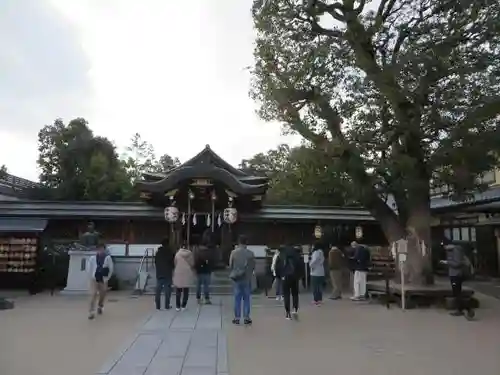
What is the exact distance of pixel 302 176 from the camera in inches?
626

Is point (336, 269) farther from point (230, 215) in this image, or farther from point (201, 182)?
point (201, 182)

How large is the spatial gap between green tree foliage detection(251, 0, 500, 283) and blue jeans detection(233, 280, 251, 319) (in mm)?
5054

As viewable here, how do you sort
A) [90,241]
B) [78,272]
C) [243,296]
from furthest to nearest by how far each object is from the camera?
1. [90,241]
2. [78,272]
3. [243,296]

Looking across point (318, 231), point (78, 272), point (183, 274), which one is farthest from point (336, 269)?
point (78, 272)

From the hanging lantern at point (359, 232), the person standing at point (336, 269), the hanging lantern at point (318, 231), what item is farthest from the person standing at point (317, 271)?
the hanging lantern at point (359, 232)

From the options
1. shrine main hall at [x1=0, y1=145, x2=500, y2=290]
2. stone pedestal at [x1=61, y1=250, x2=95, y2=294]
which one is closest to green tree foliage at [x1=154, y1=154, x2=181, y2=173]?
shrine main hall at [x1=0, y1=145, x2=500, y2=290]

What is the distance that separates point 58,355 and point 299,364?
3.48 m

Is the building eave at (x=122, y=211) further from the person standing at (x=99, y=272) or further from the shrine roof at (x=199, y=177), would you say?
the person standing at (x=99, y=272)

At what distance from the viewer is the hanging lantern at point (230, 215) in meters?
19.3

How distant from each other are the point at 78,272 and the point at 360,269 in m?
9.32

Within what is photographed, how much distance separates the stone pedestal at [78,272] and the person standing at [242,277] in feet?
26.6

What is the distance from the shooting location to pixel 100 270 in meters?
10.3

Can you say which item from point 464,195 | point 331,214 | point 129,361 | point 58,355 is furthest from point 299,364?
point 331,214

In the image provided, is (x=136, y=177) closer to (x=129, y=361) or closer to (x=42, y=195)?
(x=42, y=195)
